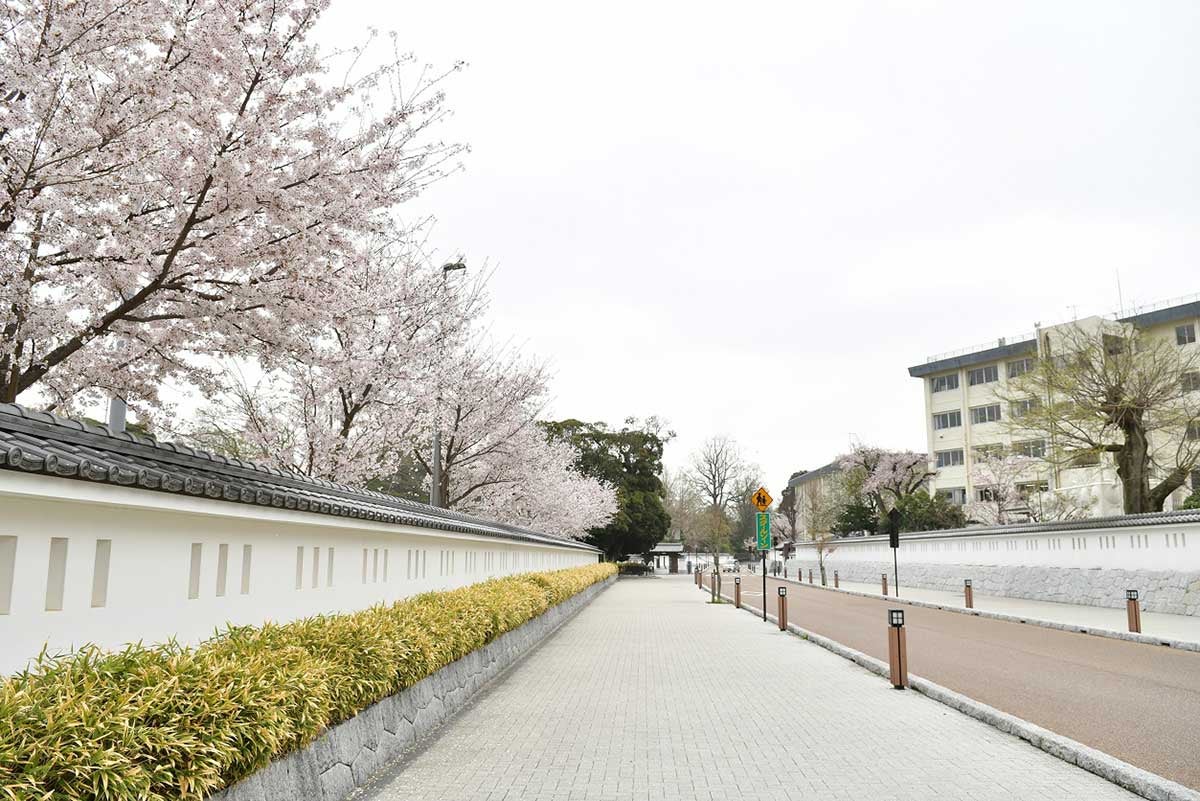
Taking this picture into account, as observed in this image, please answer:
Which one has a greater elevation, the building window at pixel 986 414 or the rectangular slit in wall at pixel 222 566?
the building window at pixel 986 414

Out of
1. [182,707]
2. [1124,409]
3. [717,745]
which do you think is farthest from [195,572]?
[1124,409]

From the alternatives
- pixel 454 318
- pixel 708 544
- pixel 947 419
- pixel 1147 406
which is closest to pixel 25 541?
pixel 454 318

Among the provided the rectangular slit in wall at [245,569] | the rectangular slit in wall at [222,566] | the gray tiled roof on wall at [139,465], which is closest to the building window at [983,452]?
the gray tiled roof on wall at [139,465]

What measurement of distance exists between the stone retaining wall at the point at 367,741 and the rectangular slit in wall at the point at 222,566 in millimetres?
1275

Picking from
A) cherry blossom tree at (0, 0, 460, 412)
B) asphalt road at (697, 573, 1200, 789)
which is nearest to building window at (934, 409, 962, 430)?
asphalt road at (697, 573, 1200, 789)

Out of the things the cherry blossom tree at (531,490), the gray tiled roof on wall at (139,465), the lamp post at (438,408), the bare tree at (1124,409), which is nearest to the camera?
the gray tiled roof on wall at (139,465)

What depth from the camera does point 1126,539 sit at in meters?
22.1

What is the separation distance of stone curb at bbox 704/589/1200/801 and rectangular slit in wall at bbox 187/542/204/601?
673 centimetres

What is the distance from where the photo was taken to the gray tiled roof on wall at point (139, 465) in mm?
3748

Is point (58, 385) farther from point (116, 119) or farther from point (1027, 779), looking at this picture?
point (1027, 779)

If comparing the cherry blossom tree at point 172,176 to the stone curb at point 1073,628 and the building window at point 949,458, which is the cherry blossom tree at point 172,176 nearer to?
the stone curb at point 1073,628

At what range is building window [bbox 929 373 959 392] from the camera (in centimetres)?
6447

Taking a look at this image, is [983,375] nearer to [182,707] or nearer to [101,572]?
[101,572]

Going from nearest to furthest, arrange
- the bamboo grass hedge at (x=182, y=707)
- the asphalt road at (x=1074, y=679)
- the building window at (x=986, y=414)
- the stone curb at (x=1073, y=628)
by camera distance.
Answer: the bamboo grass hedge at (x=182, y=707) → the asphalt road at (x=1074, y=679) → the stone curb at (x=1073, y=628) → the building window at (x=986, y=414)
